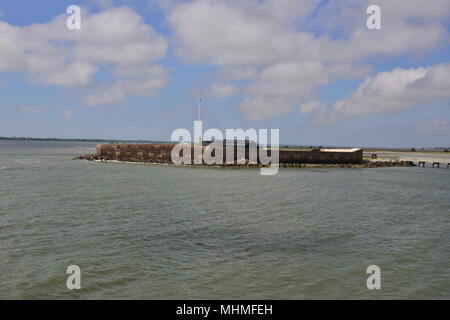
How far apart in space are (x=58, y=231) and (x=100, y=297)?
263 inches

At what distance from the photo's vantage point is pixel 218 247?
12.6 metres

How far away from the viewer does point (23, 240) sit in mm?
12852

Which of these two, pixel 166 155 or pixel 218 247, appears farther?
pixel 166 155

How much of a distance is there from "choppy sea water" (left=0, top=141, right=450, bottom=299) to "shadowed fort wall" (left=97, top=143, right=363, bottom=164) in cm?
3621

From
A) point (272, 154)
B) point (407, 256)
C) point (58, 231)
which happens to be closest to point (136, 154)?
point (272, 154)

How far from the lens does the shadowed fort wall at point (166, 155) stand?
59.9 metres

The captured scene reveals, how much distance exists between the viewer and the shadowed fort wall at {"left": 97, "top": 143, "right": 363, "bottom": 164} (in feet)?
197

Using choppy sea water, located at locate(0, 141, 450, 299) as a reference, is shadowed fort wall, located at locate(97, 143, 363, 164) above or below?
above

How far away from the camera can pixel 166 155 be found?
59625 millimetres

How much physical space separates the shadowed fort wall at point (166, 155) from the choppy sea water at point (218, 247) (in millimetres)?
36208

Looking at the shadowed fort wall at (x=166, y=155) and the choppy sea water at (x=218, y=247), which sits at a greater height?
the shadowed fort wall at (x=166, y=155)

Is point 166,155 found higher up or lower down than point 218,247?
higher up

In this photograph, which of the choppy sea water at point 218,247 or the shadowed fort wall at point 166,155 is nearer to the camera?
the choppy sea water at point 218,247

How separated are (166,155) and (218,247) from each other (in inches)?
1896
